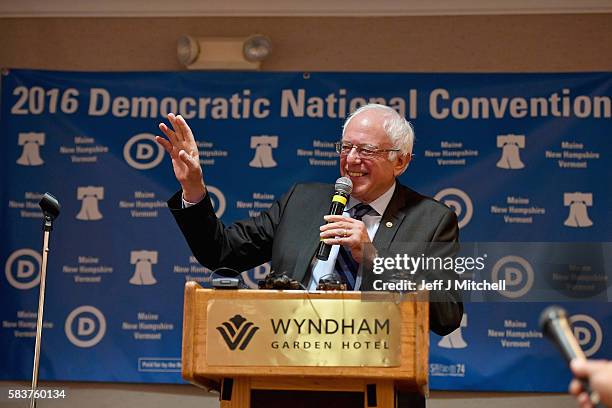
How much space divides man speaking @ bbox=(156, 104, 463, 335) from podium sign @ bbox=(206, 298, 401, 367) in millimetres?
445

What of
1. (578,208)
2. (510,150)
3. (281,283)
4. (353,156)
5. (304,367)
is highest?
(510,150)

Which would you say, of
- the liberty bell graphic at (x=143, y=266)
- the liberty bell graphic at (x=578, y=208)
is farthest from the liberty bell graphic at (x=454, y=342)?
the liberty bell graphic at (x=143, y=266)

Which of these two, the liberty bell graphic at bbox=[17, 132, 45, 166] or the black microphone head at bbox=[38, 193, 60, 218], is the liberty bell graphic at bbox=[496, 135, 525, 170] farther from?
the liberty bell graphic at bbox=[17, 132, 45, 166]

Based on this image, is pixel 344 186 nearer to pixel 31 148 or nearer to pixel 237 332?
pixel 237 332

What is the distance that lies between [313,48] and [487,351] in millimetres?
1913

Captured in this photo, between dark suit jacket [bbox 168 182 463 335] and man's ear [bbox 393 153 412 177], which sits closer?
dark suit jacket [bbox 168 182 463 335]

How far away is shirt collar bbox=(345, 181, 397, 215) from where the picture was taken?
293 cm

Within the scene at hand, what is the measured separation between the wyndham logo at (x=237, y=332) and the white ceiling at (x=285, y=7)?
3087 millimetres

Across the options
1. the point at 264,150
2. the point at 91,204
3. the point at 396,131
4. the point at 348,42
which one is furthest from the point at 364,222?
the point at 91,204

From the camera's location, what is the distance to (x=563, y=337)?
1353mm

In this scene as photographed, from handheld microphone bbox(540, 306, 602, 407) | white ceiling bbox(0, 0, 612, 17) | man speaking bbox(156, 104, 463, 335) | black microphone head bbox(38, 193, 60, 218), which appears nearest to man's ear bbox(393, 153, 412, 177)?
man speaking bbox(156, 104, 463, 335)

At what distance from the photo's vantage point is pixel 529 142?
14.9 feet

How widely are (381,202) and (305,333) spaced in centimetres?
93

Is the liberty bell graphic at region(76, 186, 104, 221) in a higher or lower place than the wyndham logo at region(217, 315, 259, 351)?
higher
